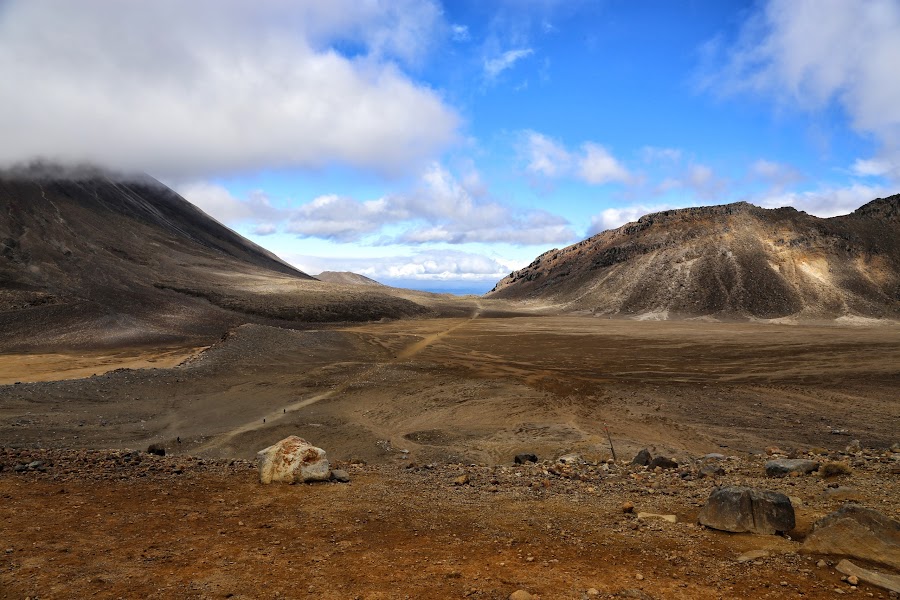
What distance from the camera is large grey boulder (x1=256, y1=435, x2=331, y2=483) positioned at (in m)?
9.59

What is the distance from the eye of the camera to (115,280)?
2443 inches

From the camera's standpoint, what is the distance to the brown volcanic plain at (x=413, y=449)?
5.86 m

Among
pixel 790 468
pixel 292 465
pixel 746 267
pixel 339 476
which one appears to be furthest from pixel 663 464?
pixel 746 267

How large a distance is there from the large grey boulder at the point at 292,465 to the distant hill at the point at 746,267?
70.6 meters

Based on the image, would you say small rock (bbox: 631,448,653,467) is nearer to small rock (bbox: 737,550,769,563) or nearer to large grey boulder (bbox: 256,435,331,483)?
small rock (bbox: 737,550,769,563)

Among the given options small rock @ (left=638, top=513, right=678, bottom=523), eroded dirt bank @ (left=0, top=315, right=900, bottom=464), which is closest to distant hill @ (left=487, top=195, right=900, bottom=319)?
eroded dirt bank @ (left=0, top=315, right=900, bottom=464)

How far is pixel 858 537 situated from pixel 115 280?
72.3 metres

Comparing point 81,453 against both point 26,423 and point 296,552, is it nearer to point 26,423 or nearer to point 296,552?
point 296,552

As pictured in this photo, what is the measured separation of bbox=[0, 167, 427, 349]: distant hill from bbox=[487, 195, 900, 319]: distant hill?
3536 centimetres

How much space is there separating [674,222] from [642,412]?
85.6 metres

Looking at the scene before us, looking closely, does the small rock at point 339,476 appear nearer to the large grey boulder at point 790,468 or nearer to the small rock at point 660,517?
the small rock at point 660,517

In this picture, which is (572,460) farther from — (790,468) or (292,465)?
(292,465)

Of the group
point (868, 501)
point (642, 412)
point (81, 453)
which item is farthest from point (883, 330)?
point (81, 453)

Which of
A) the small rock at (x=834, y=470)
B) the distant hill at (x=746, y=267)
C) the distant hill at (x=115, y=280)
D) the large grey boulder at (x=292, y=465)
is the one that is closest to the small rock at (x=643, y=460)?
the small rock at (x=834, y=470)
